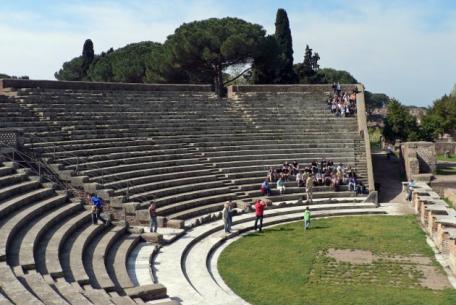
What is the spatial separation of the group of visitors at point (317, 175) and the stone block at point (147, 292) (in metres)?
12.3

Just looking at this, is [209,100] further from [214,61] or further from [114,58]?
[114,58]

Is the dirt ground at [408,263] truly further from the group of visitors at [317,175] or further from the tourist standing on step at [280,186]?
the group of visitors at [317,175]

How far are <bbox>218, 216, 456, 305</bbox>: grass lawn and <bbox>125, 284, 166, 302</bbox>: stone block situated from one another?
2159mm

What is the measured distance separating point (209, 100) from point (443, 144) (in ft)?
70.5

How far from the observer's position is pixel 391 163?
1332 inches

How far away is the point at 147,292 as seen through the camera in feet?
37.2

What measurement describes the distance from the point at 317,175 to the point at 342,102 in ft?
24.9

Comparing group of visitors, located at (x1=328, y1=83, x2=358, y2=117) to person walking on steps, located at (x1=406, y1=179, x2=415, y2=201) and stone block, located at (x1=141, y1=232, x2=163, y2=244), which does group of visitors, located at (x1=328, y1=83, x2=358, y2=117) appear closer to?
person walking on steps, located at (x1=406, y1=179, x2=415, y2=201)

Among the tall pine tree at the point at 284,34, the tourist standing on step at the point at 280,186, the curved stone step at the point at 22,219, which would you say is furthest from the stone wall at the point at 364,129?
the tall pine tree at the point at 284,34

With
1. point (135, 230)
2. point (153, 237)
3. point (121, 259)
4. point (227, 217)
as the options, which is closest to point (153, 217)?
point (135, 230)

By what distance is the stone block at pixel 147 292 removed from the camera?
1116 centimetres

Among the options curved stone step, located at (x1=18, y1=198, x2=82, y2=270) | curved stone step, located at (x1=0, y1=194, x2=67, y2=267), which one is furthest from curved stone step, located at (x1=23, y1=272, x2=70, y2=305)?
curved stone step, located at (x1=0, y1=194, x2=67, y2=267)

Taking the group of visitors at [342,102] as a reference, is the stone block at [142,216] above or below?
below

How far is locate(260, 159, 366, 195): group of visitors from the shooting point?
2430cm
